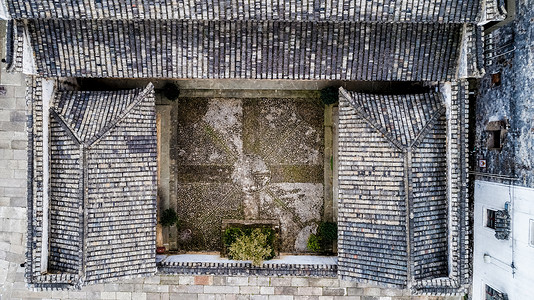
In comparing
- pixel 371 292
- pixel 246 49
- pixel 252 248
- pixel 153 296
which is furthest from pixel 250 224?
pixel 246 49

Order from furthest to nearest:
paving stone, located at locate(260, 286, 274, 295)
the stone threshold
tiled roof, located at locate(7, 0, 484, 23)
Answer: paving stone, located at locate(260, 286, 274, 295), the stone threshold, tiled roof, located at locate(7, 0, 484, 23)

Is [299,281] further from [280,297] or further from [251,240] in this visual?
[251,240]

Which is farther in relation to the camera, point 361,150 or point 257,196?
point 257,196

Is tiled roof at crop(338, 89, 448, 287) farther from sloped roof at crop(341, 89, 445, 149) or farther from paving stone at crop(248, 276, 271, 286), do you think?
paving stone at crop(248, 276, 271, 286)

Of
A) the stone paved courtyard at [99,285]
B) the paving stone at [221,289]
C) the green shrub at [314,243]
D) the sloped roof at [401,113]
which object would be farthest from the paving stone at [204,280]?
the sloped roof at [401,113]

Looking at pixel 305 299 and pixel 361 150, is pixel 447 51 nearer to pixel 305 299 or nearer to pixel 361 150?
pixel 361 150

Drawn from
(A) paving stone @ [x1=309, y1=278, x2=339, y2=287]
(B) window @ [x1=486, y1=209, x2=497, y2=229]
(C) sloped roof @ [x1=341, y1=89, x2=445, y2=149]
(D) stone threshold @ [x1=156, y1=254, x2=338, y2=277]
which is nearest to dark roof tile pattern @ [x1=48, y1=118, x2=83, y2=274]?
(D) stone threshold @ [x1=156, y1=254, x2=338, y2=277]

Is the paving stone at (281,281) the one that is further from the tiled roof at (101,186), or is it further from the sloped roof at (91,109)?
the sloped roof at (91,109)

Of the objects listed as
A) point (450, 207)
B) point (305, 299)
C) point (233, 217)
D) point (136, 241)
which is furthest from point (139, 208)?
point (450, 207)
